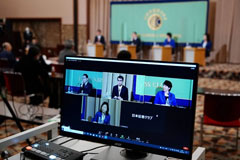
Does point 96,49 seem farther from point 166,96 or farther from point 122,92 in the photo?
point 166,96

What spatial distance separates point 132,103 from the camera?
134 centimetres

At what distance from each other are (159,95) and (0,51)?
6.57m

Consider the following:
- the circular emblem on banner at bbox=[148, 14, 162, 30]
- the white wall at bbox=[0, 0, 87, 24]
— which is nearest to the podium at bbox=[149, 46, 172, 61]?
the circular emblem on banner at bbox=[148, 14, 162, 30]

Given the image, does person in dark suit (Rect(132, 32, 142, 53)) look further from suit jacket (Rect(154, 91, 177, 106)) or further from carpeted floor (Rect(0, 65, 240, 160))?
suit jacket (Rect(154, 91, 177, 106))

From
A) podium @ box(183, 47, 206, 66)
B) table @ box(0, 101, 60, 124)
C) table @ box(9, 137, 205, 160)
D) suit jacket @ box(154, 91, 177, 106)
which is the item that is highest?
podium @ box(183, 47, 206, 66)

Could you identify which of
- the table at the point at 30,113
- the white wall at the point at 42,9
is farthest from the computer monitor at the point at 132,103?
the white wall at the point at 42,9

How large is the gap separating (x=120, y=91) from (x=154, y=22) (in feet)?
34.6

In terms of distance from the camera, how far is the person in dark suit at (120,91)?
53.1 inches

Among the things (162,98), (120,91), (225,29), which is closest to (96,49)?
(225,29)

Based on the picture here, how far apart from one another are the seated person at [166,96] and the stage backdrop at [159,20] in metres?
9.76

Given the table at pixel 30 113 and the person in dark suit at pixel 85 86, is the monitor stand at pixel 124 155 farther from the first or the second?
the table at pixel 30 113

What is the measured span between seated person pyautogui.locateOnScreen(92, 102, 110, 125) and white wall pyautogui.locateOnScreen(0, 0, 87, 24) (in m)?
12.2

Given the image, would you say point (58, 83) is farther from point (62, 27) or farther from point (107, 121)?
point (62, 27)

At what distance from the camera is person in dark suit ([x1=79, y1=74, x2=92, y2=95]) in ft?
4.70
